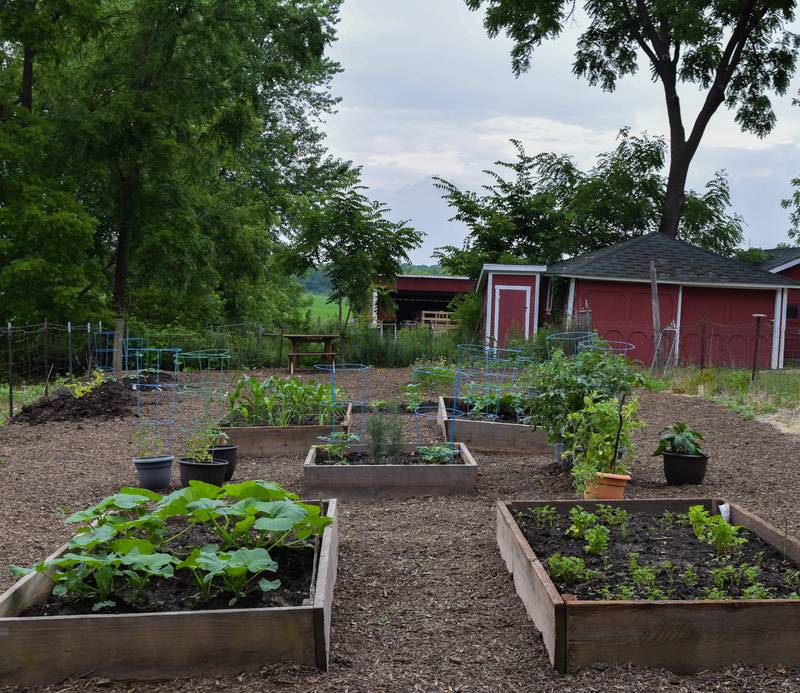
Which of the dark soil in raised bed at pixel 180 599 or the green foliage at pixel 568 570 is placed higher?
the green foliage at pixel 568 570

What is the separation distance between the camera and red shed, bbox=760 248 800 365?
21.6 meters

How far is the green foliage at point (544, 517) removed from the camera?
459cm

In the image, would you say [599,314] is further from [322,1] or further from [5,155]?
[322,1]

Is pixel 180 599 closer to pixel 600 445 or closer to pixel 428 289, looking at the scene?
pixel 600 445

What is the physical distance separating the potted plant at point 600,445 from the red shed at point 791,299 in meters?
16.5

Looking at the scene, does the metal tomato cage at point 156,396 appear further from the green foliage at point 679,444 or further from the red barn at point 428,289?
the red barn at point 428,289

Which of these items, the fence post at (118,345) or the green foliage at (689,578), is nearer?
the green foliage at (689,578)

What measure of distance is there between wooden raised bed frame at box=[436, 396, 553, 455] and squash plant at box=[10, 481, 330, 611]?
415cm

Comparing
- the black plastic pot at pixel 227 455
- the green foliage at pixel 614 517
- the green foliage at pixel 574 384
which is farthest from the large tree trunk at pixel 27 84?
the green foliage at pixel 614 517

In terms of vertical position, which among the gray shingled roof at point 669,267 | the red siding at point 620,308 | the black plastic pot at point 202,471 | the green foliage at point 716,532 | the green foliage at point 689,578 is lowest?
the black plastic pot at point 202,471

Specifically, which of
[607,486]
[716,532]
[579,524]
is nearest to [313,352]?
[607,486]

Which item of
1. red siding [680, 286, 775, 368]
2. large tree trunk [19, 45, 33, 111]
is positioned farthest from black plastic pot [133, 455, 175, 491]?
red siding [680, 286, 775, 368]

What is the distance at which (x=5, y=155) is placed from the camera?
16.3 metres

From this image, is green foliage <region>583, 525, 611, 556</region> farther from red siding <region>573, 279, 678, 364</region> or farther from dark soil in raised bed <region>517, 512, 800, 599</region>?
red siding <region>573, 279, 678, 364</region>
